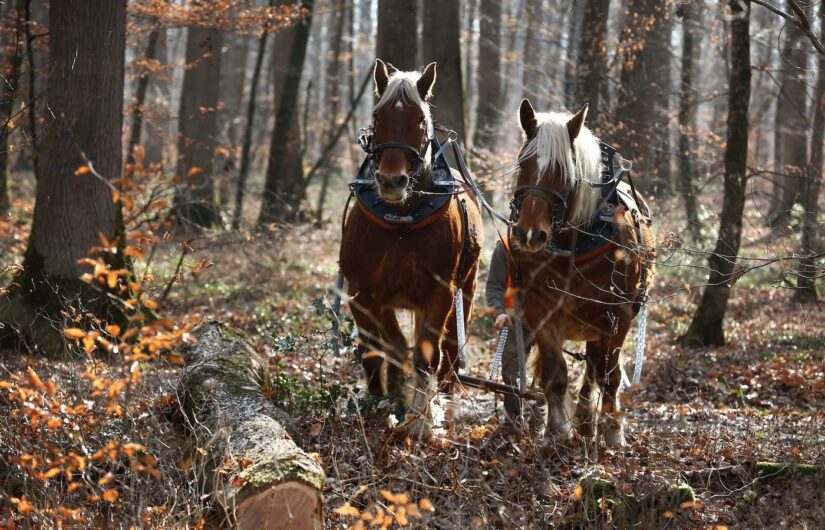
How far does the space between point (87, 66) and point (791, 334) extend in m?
8.69

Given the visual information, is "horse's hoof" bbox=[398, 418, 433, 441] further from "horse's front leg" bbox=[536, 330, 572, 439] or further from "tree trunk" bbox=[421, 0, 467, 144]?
"tree trunk" bbox=[421, 0, 467, 144]

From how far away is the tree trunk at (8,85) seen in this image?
23.7 feet

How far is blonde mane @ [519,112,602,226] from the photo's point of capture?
605 cm

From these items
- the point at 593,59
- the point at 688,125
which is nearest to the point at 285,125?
the point at 593,59

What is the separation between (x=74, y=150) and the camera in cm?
848

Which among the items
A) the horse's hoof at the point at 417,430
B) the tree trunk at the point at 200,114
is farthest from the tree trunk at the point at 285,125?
the horse's hoof at the point at 417,430

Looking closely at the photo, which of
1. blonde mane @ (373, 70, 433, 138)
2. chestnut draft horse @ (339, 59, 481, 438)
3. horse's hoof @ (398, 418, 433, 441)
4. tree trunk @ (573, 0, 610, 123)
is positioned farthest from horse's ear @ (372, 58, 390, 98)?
tree trunk @ (573, 0, 610, 123)

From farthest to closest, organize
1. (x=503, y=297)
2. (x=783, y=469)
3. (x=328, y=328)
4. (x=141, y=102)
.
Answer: (x=141, y=102) → (x=328, y=328) → (x=503, y=297) → (x=783, y=469)

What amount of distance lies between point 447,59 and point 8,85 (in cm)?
867

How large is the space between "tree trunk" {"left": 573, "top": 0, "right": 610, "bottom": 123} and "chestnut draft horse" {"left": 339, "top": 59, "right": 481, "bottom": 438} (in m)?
7.41

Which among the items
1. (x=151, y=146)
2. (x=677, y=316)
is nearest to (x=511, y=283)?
(x=677, y=316)

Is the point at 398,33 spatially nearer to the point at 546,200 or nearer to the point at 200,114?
the point at 546,200

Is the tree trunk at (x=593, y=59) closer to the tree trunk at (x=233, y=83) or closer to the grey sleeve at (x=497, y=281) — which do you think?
the grey sleeve at (x=497, y=281)

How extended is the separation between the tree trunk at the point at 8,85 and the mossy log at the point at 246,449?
214 cm
